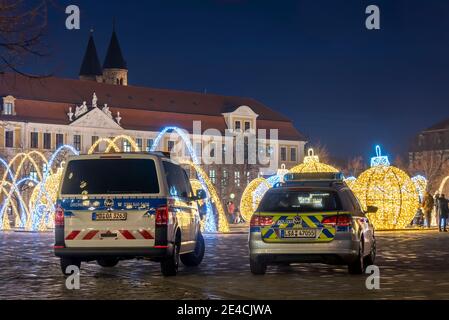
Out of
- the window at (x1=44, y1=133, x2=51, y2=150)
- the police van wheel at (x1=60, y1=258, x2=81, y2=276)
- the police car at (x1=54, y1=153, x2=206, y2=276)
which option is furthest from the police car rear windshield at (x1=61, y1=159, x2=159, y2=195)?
the window at (x1=44, y1=133, x2=51, y2=150)

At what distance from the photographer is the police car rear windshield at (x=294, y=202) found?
1622 centimetres

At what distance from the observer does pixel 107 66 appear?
390 feet

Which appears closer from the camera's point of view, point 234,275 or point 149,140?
point 234,275

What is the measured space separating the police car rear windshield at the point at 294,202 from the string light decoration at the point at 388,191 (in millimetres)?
20618

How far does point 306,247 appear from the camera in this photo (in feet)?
52.1

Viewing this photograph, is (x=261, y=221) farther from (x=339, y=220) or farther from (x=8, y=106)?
(x=8, y=106)

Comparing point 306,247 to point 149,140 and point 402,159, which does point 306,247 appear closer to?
point 149,140

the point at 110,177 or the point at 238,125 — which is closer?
the point at 110,177

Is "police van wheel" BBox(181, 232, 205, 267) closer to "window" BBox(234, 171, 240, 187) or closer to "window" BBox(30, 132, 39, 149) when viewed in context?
"window" BBox(30, 132, 39, 149)

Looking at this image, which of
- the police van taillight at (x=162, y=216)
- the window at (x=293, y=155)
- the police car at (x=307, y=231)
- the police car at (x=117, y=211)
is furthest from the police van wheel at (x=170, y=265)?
the window at (x=293, y=155)

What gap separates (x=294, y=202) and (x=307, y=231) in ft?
2.94

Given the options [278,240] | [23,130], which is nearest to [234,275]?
[278,240]

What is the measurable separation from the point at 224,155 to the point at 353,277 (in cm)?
8612

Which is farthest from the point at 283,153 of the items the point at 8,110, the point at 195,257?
the point at 195,257
